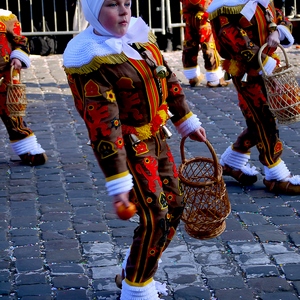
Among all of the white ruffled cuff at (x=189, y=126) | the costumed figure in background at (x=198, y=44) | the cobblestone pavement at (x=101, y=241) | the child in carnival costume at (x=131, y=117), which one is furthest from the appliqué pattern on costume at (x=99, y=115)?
the costumed figure in background at (x=198, y=44)

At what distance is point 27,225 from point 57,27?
8481 mm

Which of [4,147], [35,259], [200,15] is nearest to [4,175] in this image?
[4,147]

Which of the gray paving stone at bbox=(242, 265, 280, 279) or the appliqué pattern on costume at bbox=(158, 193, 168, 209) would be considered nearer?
the appliqué pattern on costume at bbox=(158, 193, 168, 209)

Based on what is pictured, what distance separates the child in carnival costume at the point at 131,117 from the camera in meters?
3.40

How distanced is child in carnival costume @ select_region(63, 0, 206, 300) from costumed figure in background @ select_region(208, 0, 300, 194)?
5.27ft

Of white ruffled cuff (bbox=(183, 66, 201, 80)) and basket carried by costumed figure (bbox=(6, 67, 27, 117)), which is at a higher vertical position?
basket carried by costumed figure (bbox=(6, 67, 27, 117))

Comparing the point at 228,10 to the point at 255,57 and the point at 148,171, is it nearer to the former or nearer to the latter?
the point at 255,57

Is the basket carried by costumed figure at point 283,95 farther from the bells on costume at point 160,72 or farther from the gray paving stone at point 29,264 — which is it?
the gray paving stone at point 29,264

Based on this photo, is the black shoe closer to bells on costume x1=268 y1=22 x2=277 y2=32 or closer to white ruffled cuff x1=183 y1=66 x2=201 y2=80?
bells on costume x1=268 y1=22 x2=277 y2=32

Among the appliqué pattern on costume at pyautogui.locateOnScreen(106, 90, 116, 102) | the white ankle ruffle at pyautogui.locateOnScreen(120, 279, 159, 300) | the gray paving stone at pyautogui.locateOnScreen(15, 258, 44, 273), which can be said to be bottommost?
the gray paving stone at pyautogui.locateOnScreen(15, 258, 44, 273)

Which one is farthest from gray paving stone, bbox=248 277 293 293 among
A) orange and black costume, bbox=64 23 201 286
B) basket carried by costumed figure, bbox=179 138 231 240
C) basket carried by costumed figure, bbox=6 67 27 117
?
basket carried by costumed figure, bbox=6 67 27 117

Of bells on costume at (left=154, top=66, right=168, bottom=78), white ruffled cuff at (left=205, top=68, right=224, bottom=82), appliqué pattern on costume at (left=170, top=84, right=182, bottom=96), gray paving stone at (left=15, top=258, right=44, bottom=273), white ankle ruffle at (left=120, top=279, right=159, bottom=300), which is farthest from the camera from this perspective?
white ruffled cuff at (left=205, top=68, right=224, bottom=82)

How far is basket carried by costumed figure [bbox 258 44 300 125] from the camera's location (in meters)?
4.96

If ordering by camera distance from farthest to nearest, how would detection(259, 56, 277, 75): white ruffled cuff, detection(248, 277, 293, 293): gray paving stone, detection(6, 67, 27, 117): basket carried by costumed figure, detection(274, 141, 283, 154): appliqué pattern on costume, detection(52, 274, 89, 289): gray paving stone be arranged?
detection(6, 67, 27, 117): basket carried by costumed figure, detection(274, 141, 283, 154): appliqué pattern on costume, detection(259, 56, 277, 75): white ruffled cuff, detection(52, 274, 89, 289): gray paving stone, detection(248, 277, 293, 293): gray paving stone
